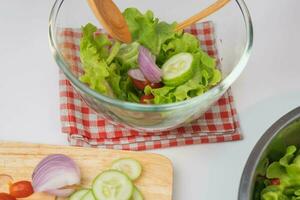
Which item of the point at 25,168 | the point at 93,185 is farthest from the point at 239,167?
the point at 25,168

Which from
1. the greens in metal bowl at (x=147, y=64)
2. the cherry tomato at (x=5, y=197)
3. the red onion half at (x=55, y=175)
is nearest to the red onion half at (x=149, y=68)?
the greens in metal bowl at (x=147, y=64)

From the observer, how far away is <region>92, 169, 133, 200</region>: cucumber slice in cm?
98

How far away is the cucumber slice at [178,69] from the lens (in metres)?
1.01

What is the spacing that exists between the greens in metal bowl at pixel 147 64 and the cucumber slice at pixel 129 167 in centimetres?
12

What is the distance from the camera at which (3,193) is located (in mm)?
991

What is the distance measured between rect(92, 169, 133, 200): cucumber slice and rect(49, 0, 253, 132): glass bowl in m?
0.10

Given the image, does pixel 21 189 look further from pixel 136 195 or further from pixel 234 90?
pixel 234 90

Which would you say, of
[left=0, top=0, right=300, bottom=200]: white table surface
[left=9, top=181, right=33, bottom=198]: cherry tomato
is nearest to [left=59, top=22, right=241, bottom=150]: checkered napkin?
[left=0, top=0, right=300, bottom=200]: white table surface

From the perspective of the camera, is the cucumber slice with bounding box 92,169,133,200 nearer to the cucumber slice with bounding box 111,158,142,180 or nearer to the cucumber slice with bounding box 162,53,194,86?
the cucumber slice with bounding box 111,158,142,180

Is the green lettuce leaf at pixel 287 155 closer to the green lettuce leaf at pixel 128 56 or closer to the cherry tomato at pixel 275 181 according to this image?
the cherry tomato at pixel 275 181

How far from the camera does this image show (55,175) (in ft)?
3.24

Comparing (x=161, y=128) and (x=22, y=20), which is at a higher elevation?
(x=22, y=20)

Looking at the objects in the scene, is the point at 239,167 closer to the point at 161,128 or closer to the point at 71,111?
the point at 161,128

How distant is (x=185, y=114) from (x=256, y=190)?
7.0 inches
